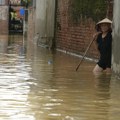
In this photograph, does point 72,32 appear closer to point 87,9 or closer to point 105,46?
point 87,9

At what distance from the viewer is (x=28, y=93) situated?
27.1 feet

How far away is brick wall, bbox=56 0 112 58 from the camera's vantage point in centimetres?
1599

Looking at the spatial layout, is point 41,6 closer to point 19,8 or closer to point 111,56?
point 111,56

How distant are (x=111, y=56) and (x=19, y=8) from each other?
139 ft

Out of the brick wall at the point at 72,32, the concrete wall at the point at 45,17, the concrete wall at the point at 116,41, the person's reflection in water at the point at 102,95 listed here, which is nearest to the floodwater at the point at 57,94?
the person's reflection in water at the point at 102,95

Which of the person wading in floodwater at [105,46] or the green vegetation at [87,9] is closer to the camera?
the person wading in floodwater at [105,46]

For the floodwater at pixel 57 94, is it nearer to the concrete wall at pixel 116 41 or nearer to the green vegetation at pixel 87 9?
the concrete wall at pixel 116 41

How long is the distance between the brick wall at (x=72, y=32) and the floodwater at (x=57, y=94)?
3.86m

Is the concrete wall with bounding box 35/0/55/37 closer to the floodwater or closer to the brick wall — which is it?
the brick wall

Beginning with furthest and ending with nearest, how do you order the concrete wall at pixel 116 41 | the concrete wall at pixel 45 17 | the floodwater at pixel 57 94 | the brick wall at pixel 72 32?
1. the concrete wall at pixel 45 17
2. the brick wall at pixel 72 32
3. the concrete wall at pixel 116 41
4. the floodwater at pixel 57 94

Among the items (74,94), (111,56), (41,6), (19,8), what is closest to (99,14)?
(111,56)

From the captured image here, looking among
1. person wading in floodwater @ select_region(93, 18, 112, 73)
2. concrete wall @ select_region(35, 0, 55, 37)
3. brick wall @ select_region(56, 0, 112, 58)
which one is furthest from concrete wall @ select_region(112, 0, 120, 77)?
concrete wall @ select_region(35, 0, 55, 37)

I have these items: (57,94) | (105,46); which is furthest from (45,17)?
(57,94)

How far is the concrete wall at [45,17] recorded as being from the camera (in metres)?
21.9
